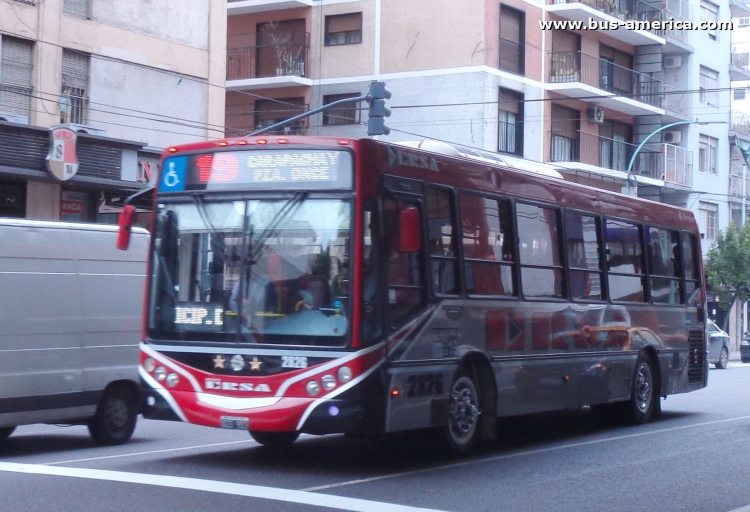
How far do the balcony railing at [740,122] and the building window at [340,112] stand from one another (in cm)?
2279

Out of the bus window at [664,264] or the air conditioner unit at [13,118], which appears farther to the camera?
the air conditioner unit at [13,118]

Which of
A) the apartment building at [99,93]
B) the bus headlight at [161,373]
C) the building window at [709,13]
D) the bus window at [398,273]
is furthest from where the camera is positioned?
the building window at [709,13]

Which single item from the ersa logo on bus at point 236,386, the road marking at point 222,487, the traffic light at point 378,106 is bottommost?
the road marking at point 222,487

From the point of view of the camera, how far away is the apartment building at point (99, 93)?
22.0 m

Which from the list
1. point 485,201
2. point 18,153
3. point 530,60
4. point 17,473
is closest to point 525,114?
point 530,60

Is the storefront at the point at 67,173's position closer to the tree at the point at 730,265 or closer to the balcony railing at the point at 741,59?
the tree at the point at 730,265

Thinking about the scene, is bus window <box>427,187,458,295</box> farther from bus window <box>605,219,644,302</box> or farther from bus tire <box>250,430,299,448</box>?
bus window <box>605,219,644,302</box>

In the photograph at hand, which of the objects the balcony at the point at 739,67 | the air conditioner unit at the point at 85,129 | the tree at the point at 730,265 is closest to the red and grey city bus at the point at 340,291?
the air conditioner unit at the point at 85,129

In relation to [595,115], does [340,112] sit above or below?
below

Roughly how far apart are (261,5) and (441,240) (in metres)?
27.8

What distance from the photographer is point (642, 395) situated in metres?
15.3

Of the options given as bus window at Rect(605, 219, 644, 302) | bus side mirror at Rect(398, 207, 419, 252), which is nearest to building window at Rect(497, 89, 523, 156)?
bus window at Rect(605, 219, 644, 302)

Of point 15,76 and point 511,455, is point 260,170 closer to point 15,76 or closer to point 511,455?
point 511,455

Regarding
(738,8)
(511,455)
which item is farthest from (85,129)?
(738,8)
